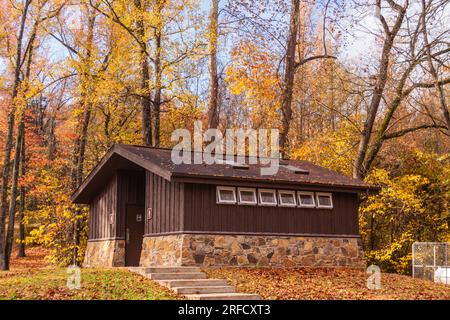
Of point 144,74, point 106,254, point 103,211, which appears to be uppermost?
point 144,74

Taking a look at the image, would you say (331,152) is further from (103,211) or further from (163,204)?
(163,204)

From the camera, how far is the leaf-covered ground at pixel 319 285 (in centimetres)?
1426

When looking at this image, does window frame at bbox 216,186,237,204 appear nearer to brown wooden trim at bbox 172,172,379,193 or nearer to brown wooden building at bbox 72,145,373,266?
brown wooden building at bbox 72,145,373,266

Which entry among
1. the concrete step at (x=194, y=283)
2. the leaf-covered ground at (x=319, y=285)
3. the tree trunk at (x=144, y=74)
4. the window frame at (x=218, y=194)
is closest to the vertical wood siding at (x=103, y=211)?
the tree trunk at (x=144, y=74)

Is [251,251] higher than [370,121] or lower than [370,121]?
lower

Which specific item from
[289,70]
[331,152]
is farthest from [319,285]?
[289,70]

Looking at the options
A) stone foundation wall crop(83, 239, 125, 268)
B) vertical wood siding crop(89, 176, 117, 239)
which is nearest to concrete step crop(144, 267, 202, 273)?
stone foundation wall crop(83, 239, 125, 268)

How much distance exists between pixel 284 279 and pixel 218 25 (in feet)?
49.7

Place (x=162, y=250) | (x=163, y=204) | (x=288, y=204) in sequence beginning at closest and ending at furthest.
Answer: (x=162, y=250), (x=163, y=204), (x=288, y=204)

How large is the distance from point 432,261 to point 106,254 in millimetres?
11738

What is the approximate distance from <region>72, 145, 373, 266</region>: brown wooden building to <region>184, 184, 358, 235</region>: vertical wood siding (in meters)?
0.03

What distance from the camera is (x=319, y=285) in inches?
618

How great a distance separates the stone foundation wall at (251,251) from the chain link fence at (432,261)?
89.7 inches

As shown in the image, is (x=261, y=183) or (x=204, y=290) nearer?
(x=204, y=290)
